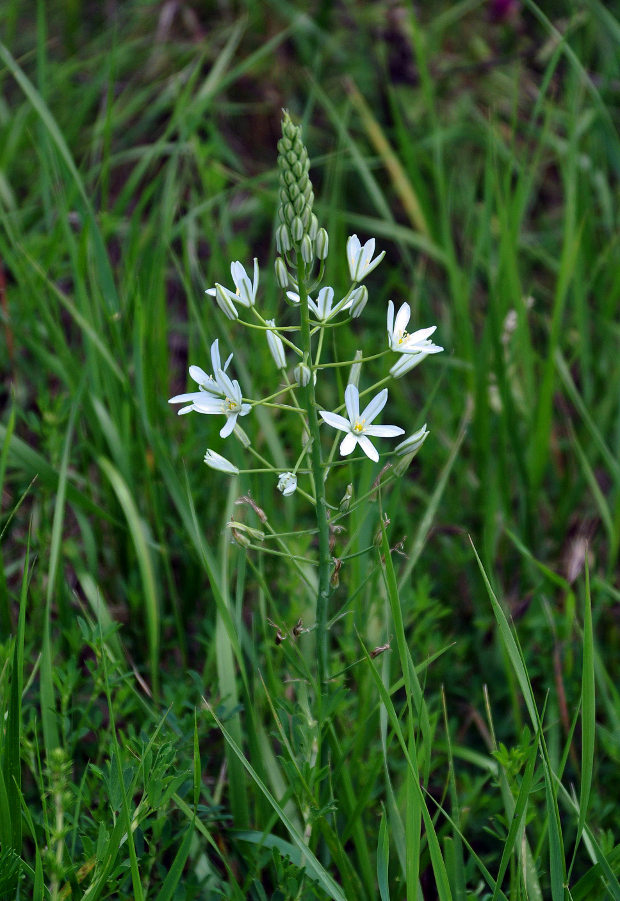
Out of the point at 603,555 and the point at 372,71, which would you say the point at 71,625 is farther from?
the point at 372,71

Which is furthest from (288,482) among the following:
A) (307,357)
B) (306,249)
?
(306,249)

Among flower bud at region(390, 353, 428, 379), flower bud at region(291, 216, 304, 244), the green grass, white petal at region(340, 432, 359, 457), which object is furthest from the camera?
the green grass

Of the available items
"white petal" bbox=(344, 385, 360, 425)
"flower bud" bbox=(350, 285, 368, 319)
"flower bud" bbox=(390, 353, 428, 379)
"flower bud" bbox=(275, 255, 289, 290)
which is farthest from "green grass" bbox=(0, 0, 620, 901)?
"flower bud" bbox=(275, 255, 289, 290)

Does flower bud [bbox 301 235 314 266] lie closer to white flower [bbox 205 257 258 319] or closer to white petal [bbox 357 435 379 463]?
white flower [bbox 205 257 258 319]

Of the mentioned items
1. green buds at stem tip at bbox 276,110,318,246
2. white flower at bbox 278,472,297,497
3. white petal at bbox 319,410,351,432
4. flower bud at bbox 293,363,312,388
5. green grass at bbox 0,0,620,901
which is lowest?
green grass at bbox 0,0,620,901

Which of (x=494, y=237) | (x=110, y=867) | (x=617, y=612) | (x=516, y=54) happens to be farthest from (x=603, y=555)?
(x=516, y=54)

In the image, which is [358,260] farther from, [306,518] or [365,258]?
[306,518]
